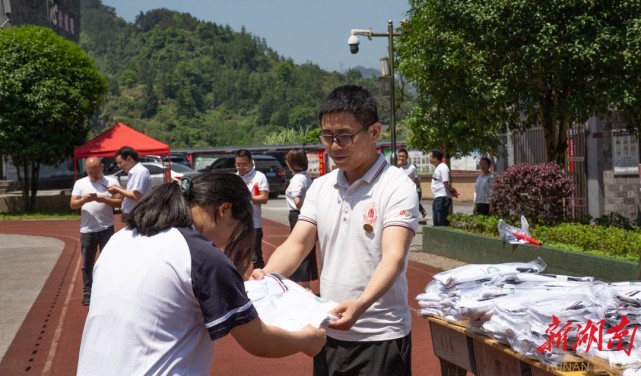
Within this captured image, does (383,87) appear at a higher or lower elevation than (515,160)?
higher

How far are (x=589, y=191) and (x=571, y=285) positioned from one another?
50.7ft

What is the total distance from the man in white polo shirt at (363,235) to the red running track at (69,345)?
3.34 meters

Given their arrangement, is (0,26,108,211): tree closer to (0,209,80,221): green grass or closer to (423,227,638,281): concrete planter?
(0,209,80,221): green grass

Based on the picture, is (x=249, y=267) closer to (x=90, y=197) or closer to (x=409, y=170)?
(x=90, y=197)

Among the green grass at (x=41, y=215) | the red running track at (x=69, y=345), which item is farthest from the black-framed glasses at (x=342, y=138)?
the green grass at (x=41, y=215)

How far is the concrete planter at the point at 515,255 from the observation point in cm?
1001

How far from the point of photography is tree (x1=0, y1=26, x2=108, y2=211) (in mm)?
29312

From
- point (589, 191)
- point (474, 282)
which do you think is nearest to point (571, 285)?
point (474, 282)

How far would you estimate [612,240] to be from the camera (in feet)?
36.1

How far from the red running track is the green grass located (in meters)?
15.8

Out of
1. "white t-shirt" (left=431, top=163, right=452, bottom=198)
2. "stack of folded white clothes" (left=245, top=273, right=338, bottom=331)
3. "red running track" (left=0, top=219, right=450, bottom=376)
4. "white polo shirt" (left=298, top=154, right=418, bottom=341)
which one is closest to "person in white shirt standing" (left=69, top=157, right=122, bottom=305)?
"red running track" (left=0, top=219, right=450, bottom=376)

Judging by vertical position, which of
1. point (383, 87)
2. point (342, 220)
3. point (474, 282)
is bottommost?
point (474, 282)

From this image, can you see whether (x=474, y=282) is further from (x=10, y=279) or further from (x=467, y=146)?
(x=467, y=146)

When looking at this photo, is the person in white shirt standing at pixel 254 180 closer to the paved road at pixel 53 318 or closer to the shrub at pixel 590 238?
the paved road at pixel 53 318
